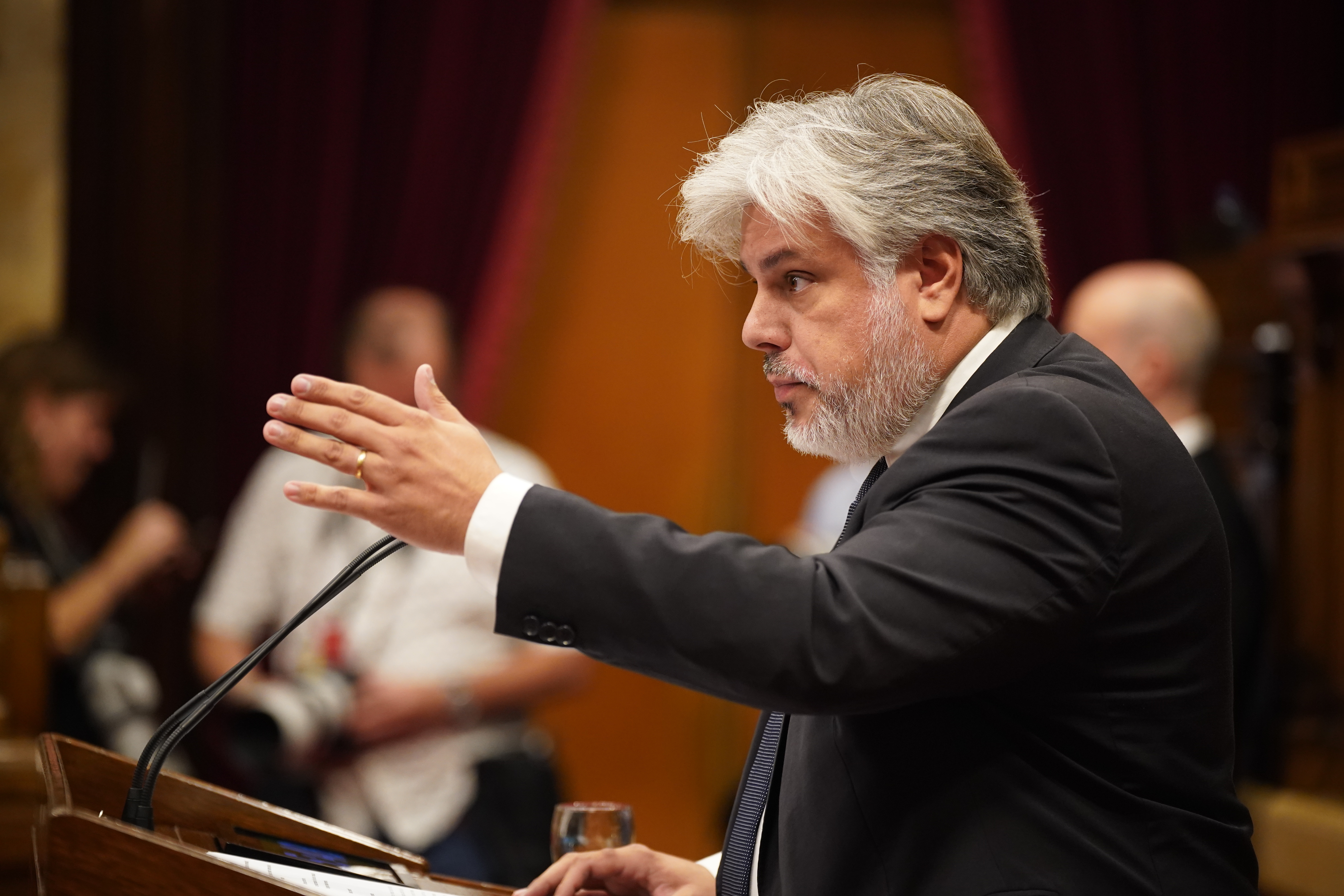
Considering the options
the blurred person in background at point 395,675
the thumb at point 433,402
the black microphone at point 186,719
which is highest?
the thumb at point 433,402

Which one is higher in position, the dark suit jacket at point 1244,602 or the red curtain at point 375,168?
the red curtain at point 375,168

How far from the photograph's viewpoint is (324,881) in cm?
119

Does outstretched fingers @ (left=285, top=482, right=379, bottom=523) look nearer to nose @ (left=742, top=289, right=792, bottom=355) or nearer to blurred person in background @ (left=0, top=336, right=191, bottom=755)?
nose @ (left=742, top=289, right=792, bottom=355)

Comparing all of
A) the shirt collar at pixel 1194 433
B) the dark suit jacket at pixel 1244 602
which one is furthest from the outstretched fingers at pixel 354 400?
the shirt collar at pixel 1194 433

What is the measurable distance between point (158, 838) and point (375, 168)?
3.70 meters

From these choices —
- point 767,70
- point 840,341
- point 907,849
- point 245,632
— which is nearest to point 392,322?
point 245,632

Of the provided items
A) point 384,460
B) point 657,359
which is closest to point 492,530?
point 384,460

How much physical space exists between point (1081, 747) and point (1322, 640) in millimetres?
2968

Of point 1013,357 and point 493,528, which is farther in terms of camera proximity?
point 1013,357

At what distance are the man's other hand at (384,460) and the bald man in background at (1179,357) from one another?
2151 mm

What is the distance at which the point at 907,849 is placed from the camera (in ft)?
4.06

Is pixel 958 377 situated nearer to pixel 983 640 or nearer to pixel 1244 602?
pixel 983 640

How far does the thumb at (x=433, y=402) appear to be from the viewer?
1220 mm

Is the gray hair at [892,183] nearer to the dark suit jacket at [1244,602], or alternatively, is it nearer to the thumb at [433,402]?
the thumb at [433,402]
